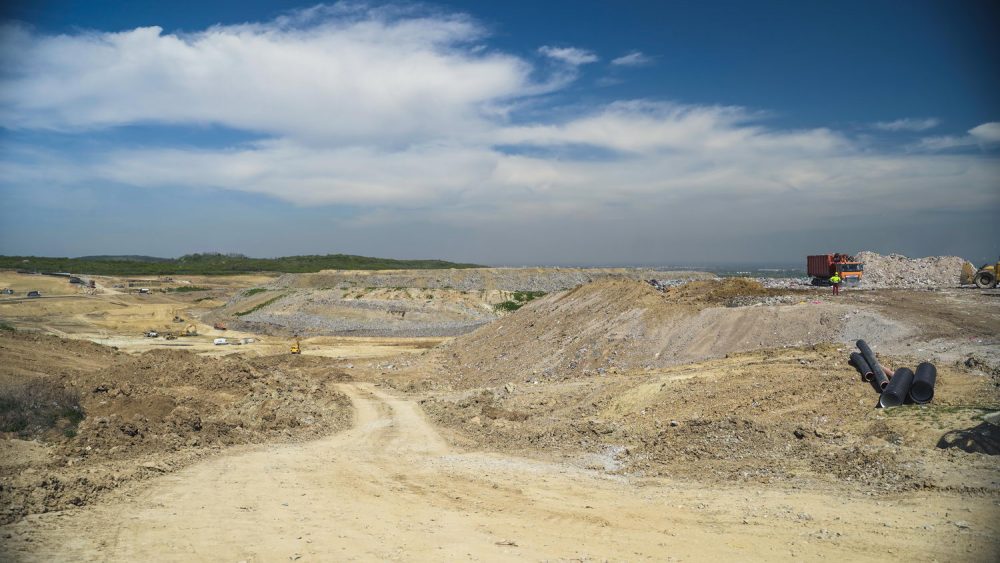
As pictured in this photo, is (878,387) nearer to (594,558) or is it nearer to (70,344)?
(594,558)

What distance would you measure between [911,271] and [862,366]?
29761 mm

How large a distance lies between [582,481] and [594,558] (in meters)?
3.87

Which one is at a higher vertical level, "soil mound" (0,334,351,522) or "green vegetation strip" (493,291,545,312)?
"green vegetation strip" (493,291,545,312)

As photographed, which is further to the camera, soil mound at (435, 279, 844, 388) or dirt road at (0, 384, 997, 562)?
soil mound at (435, 279, 844, 388)

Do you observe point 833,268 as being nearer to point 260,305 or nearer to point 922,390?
point 922,390

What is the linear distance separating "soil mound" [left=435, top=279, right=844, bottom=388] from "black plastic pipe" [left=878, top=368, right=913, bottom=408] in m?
6.23

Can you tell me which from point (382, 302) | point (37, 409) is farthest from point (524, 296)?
point (37, 409)

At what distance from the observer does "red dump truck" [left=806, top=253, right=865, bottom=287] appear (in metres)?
32.4

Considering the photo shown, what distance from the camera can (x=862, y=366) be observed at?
583 inches

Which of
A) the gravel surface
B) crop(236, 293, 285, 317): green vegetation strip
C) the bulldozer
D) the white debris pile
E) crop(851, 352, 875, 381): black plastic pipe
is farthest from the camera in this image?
the gravel surface

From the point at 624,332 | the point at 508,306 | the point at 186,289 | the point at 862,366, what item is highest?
the point at 862,366

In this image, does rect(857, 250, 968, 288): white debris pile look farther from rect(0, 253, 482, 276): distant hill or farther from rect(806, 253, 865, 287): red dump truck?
rect(0, 253, 482, 276): distant hill

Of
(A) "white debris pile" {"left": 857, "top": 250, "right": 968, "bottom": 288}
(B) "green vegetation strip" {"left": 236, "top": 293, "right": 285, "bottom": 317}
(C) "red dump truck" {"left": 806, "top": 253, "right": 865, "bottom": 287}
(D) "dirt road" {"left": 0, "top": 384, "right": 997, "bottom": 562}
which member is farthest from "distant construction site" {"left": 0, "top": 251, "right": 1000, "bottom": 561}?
(B) "green vegetation strip" {"left": 236, "top": 293, "right": 285, "bottom": 317}

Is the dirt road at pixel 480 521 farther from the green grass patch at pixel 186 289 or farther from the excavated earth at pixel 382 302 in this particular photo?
the green grass patch at pixel 186 289
